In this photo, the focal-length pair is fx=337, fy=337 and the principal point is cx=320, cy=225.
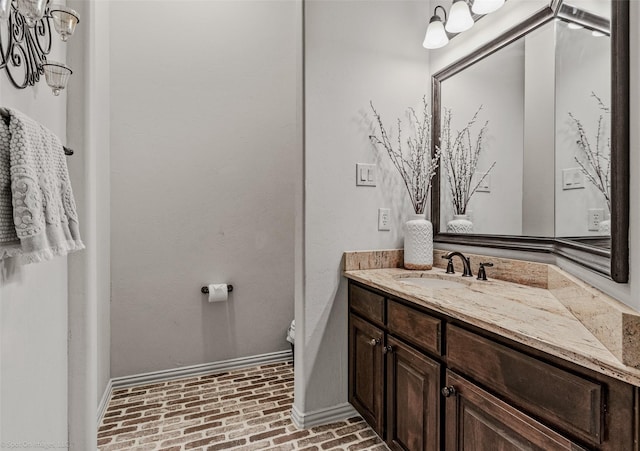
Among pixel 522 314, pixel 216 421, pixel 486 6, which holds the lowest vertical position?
pixel 216 421

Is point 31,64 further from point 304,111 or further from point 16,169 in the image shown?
point 304,111

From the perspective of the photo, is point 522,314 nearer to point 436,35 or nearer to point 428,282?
point 428,282

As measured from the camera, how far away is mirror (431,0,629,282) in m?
0.80

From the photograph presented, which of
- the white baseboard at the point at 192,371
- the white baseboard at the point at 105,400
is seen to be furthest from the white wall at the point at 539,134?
the white baseboard at the point at 105,400

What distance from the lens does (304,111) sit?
1.78 metres

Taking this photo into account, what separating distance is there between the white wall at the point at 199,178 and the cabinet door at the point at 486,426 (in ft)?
5.55

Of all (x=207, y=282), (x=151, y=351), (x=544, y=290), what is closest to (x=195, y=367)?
(x=151, y=351)

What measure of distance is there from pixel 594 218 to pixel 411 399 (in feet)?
2.97

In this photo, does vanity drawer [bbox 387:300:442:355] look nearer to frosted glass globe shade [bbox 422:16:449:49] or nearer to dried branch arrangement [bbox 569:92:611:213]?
dried branch arrangement [bbox 569:92:611:213]

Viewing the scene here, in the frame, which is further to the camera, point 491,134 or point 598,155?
point 491,134

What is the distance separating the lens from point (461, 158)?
188cm

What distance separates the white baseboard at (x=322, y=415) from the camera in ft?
5.89

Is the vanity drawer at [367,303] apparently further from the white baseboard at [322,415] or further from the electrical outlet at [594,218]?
the electrical outlet at [594,218]

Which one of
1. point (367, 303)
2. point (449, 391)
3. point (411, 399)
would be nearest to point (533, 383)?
point (449, 391)
